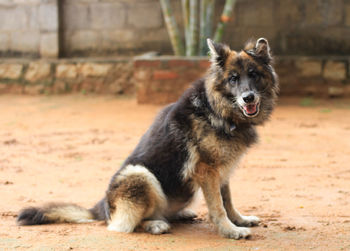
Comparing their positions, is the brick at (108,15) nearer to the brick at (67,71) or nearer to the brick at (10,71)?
the brick at (67,71)

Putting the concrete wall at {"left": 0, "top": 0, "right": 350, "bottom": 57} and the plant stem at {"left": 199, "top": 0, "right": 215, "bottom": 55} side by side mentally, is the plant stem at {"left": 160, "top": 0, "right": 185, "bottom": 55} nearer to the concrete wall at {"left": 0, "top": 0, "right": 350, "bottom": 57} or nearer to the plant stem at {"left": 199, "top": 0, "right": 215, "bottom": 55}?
the plant stem at {"left": 199, "top": 0, "right": 215, "bottom": 55}

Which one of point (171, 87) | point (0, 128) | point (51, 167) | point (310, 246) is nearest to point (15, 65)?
point (0, 128)

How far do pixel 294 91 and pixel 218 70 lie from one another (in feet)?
24.6

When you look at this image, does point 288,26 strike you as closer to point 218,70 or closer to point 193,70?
point 193,70

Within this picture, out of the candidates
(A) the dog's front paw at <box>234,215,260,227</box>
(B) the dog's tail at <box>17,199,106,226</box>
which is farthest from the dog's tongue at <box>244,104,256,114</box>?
(B) the dog's tail at <box>17,199,106,226</box>

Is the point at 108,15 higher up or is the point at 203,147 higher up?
the point at 108,15

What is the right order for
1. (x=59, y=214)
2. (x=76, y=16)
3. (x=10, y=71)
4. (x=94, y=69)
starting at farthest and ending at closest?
(x=76, y=16) → (x=10, y=71) → (x=94, y=69) → (x=59, y=214)

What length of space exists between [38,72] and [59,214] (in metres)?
8.80

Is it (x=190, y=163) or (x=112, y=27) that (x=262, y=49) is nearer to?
(x=190, y=163)

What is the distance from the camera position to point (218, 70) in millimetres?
4621

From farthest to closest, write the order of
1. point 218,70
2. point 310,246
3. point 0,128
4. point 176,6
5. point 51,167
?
point 176,6 → point 0,128 → point 51,167 → point 218,70 → point 310,246

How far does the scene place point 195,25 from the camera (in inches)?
458

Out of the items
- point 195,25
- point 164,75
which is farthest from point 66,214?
point 195,25

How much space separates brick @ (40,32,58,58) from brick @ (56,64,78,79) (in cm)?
50
